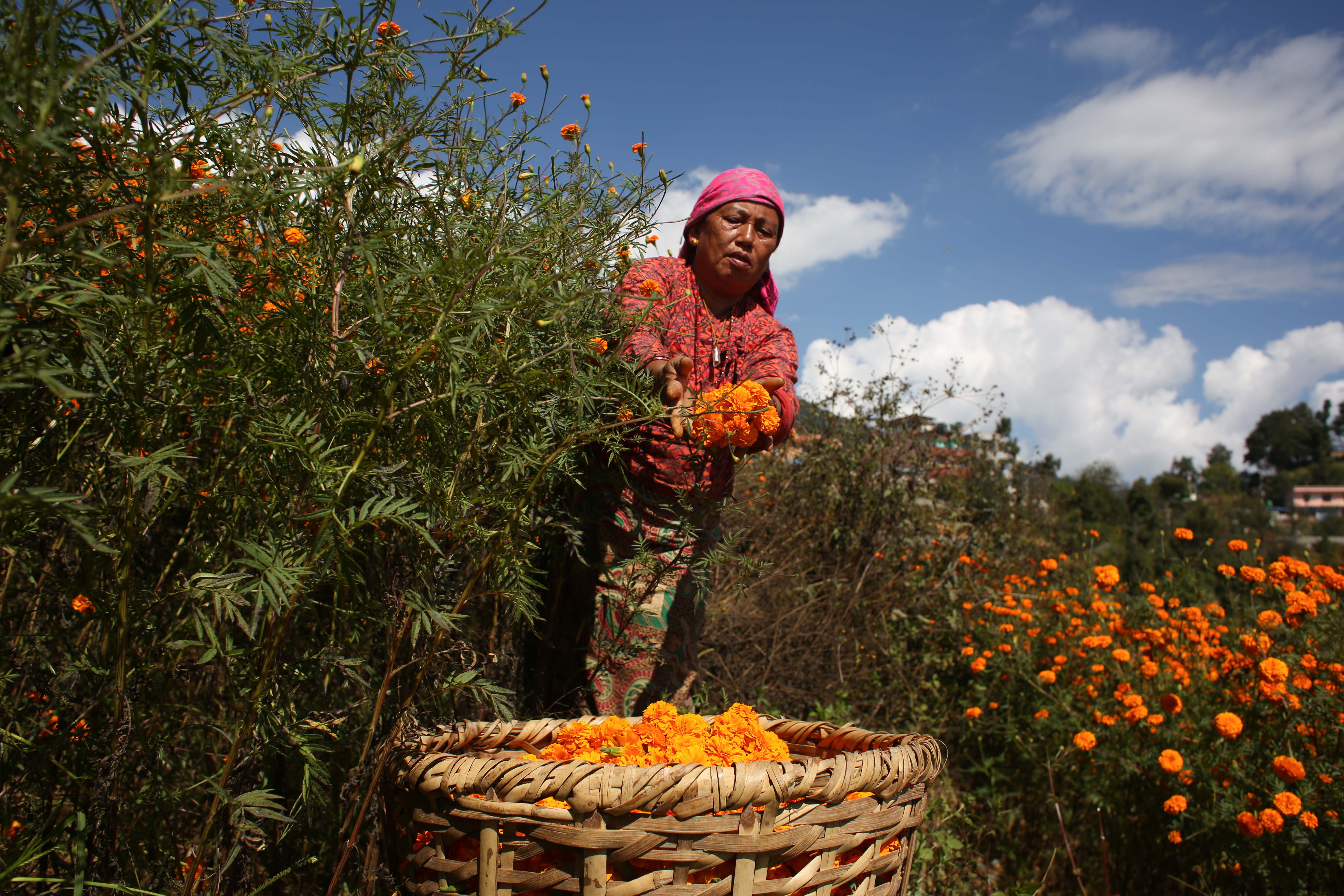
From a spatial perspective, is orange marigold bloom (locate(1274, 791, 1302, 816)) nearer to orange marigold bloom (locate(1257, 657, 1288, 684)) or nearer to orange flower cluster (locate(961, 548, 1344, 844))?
orange flower cluster (locate(961, 548, 1344, 844))

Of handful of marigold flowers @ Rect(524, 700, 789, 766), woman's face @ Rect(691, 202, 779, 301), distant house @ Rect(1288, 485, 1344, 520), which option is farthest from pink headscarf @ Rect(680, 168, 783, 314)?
distant house @ Rect(1288, 485, 1344, 520)

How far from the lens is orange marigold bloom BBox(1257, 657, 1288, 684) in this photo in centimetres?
224

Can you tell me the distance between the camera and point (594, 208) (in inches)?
56.8

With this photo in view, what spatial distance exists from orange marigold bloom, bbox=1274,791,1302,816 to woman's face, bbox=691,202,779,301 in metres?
2.01

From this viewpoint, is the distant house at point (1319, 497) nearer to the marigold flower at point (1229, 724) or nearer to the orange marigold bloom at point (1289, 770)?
the marigold flower at point (1229, 724)

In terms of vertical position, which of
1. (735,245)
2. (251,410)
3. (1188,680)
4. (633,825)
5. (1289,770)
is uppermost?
(735,245)

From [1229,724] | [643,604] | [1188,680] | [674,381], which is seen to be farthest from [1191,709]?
[674,381]

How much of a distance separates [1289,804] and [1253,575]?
3.63ft

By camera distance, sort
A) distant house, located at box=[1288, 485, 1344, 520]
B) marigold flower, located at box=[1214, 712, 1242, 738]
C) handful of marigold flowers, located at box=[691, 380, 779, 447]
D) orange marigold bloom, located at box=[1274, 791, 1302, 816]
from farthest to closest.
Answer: distant house, located at box=[1288, 485, 1344, 520] < marigold flower, located at box=[1214, 712, 1242, 738] < orange marigold bloom, located at box=[1274, 791, 1302, 816] < handful of marigold flowers, located at box=[691, 380, 779, 447]

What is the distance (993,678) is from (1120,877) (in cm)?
95

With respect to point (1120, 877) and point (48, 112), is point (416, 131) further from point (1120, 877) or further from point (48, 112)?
point (1120, 877)

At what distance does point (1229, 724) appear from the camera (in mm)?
2264

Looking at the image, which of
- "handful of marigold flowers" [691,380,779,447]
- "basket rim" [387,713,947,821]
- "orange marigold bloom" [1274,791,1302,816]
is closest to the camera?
"basket rim" [387,713,947,821]

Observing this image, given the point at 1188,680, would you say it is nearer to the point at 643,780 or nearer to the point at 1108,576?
the point at 1108,576
